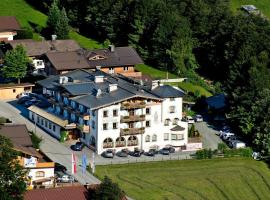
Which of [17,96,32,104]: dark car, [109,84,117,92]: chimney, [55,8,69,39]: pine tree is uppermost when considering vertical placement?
[55,8,69,39]: pine tree

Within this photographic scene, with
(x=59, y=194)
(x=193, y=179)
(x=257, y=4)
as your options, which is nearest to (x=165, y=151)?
(x=193, y=179)

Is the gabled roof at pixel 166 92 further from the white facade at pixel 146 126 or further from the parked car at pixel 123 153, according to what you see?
the parked car at pixel 123 153

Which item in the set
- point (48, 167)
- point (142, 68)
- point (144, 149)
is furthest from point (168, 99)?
point (142, 68)

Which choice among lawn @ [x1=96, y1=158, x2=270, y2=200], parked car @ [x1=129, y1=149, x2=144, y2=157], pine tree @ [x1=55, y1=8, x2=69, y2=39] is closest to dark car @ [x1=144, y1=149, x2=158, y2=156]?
parked car @ [x1=129, y1=149, x2=144, y2=157]

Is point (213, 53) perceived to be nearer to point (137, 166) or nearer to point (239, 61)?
point (239, 61)

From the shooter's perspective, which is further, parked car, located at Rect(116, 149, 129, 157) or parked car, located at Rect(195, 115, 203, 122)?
parked car, located at Rect(195, 115, 203, 122)

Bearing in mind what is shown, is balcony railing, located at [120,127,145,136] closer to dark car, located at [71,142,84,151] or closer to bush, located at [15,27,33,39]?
dark car, located at [71,142,84,151]

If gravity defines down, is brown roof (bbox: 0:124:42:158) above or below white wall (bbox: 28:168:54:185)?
above
